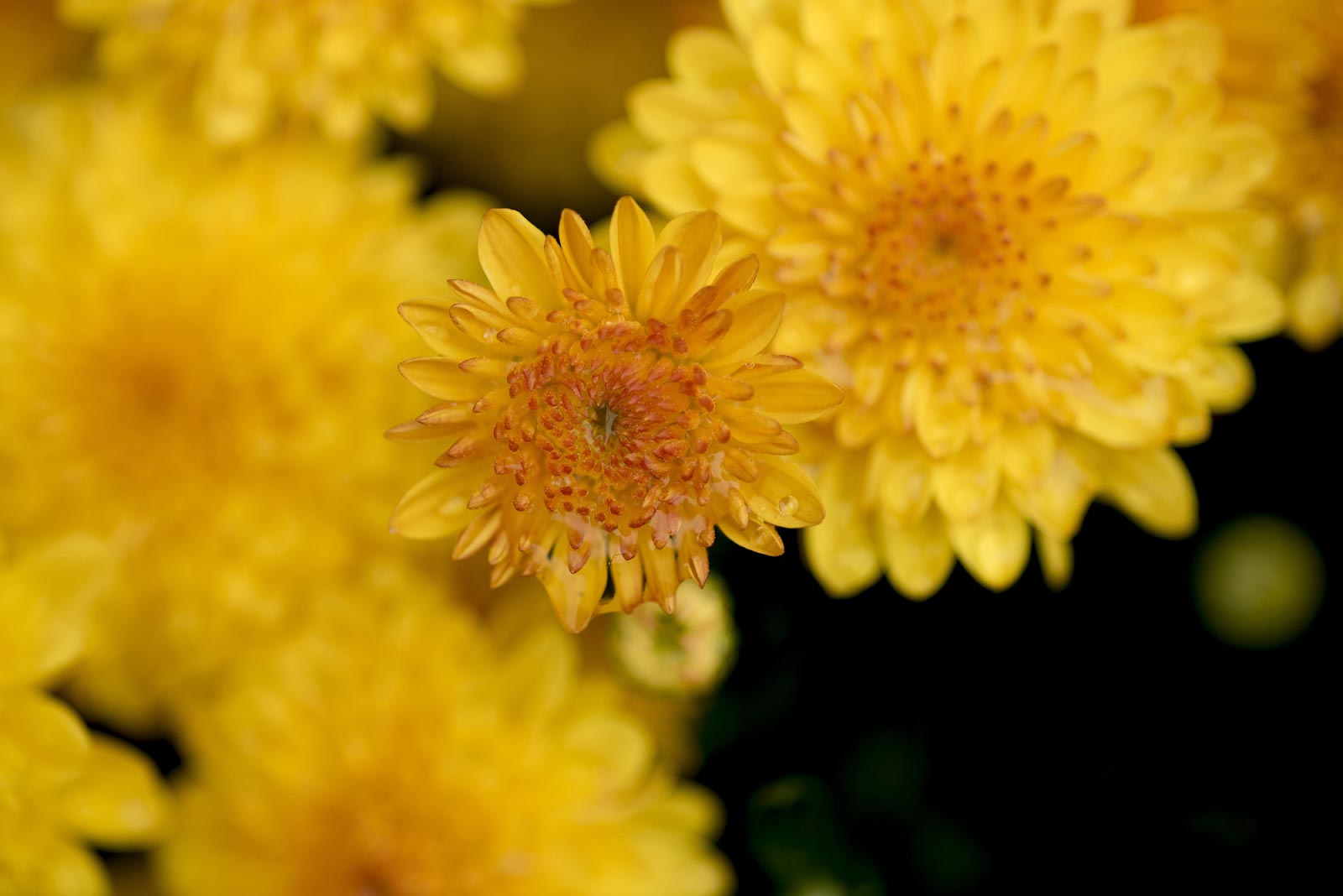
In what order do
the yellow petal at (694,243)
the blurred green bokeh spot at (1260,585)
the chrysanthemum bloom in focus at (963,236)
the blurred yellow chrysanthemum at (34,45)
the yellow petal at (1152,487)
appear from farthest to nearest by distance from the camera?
the blurred yellow chrysanthemum at (34,45), the blurred green bokeh spot at (1260,585), the yellow petal at (1152,487), the chrysanthemum bloom in focus at (963,236), the yellow petal at (694,243)

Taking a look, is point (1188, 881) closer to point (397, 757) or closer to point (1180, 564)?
point (1180, 564)

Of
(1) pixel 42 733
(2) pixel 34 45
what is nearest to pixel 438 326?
(1) pixel 42 733

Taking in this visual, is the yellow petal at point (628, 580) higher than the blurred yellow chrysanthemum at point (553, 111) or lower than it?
lower

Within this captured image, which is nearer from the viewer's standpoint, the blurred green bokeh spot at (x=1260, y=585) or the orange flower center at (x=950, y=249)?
the orange flower center at (x=950, y=249)

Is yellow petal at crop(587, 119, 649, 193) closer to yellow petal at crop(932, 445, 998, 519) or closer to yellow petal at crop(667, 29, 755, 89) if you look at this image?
yellow petal at crop(667, 29, 755, 89)

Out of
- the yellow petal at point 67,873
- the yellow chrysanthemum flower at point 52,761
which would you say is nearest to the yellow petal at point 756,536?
the yellow chrysanthemum flower at point 52,761

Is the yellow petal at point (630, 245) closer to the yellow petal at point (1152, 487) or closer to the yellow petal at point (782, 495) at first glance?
the yellow petal at point (782, 495)
